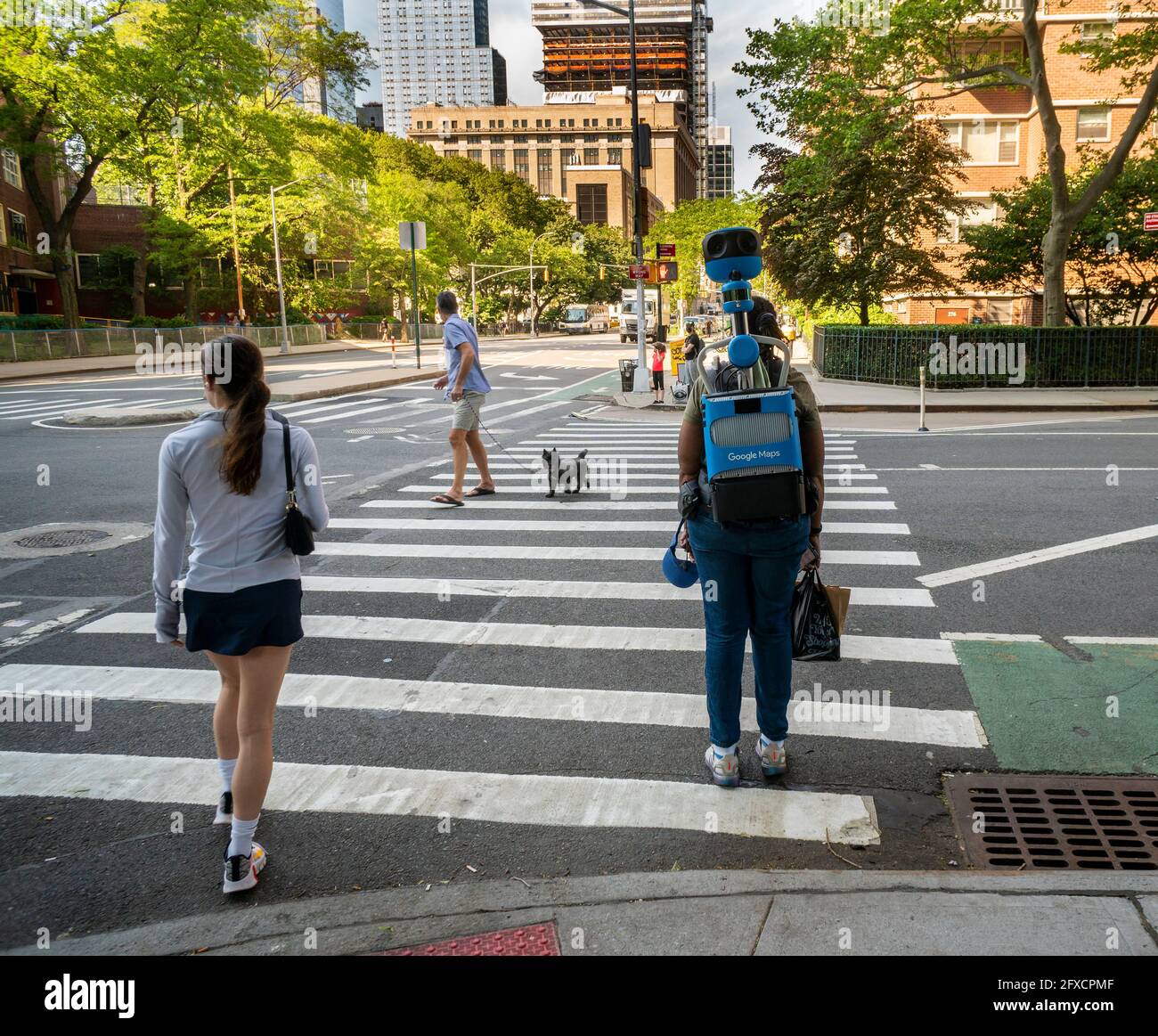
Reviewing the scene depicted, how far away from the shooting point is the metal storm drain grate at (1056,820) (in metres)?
3.83

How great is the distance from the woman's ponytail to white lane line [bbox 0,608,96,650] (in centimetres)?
399

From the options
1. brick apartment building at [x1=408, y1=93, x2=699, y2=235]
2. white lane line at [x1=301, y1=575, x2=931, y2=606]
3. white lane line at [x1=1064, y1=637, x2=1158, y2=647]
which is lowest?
white lane line at [x1=1064, y1=637, x2=1158, y2=647]

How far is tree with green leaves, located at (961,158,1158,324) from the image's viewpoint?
2730 centimetres

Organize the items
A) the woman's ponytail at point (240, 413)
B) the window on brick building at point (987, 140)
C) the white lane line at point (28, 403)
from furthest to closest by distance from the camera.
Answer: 1. the window on brick building at point (987, 140)
2. the white lane line at point (28, 403)
3. the woman's ponytail at point (240, 413)

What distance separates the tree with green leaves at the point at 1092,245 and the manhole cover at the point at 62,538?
85.6 feet

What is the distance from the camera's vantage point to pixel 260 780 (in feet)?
12.4

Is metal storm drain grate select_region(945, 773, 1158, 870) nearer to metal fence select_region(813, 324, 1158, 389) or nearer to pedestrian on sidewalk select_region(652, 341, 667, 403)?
pedestrian on sidewalk select_region(652, 341, 667, 403)

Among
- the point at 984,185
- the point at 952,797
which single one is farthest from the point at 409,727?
the point at 984,185

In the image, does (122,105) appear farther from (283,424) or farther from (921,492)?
(283,424)

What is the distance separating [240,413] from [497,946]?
200 cm

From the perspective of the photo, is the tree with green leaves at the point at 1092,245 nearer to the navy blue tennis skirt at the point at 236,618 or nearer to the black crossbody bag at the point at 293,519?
the black crossbody bag at the point at 293,519

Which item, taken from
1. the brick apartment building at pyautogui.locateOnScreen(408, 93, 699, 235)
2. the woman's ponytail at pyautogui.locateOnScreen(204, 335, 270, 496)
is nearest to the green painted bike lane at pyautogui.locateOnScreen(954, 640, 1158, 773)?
the woman's ponytail at pyautogui.locateOnScreen(204, 335, 270, 496)
